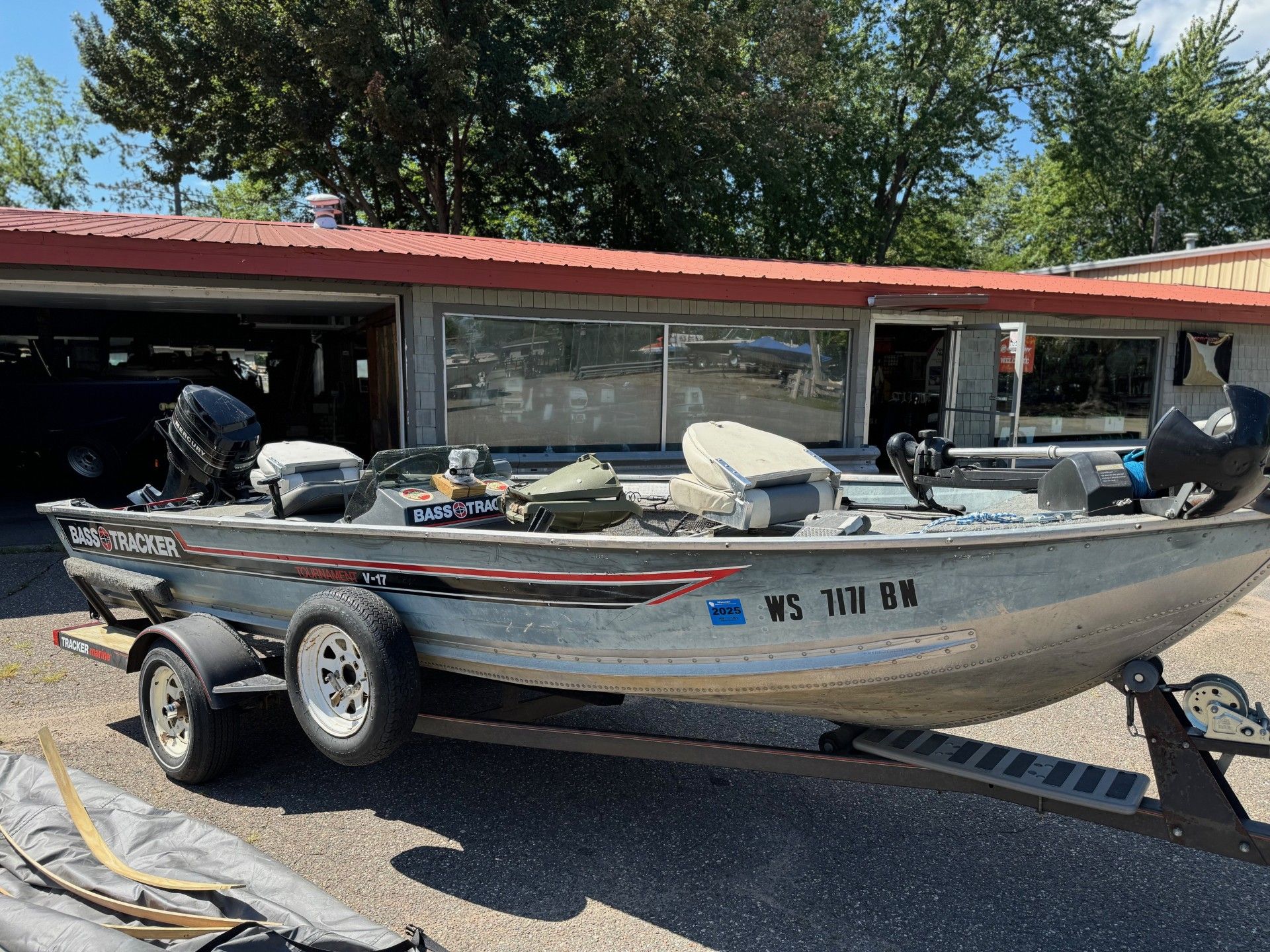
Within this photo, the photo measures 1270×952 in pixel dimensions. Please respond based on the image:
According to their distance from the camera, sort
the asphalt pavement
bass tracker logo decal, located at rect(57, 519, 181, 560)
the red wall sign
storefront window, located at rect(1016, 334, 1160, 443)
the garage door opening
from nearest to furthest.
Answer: the asphalt pavement, bass tracker logo decal, located at rect(57, 519, 181, 560), the garage door opening, the red wall sign, storefront window, located at rect(1016, 334, 1160, 443)

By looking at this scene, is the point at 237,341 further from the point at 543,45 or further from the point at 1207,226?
the point at 1207,226

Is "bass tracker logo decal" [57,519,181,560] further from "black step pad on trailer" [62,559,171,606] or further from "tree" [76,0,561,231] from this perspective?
"tree" [76,0,561,231]

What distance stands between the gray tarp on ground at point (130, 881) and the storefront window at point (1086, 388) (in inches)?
475

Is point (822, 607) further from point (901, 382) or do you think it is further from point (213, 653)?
point (901, 382)

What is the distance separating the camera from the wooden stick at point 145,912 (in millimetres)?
2369

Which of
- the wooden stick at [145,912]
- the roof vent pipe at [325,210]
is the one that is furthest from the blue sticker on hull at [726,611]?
the roof vent pipe at [325,210]

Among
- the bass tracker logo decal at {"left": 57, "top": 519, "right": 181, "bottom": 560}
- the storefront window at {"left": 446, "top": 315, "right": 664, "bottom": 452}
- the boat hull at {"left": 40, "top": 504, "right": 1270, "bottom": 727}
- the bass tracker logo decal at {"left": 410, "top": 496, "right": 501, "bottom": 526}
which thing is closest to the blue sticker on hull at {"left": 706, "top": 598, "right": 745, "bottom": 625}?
the boat hull at {"left": 40, "top": 504, "right": 1270, "bottom": 727}

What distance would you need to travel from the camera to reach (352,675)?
11.3ft

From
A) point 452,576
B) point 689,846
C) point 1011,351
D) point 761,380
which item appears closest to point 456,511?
point 452,576

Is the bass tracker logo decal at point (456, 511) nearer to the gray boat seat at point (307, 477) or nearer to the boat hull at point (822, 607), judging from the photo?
the boat hull at point (822, 607)

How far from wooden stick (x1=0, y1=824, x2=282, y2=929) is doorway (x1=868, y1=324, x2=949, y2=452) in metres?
11.5

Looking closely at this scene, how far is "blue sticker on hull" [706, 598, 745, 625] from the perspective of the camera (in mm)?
2877

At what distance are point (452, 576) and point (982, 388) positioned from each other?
34.4 feet

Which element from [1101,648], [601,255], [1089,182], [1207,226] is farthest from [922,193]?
[1101,648]
